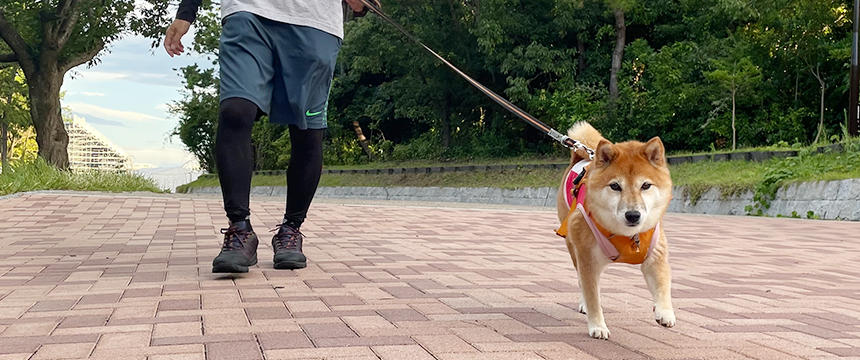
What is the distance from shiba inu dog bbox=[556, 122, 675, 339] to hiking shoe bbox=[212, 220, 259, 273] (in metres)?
1.79

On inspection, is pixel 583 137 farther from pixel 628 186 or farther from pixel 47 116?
pixel 47 116

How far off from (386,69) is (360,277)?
30558mm

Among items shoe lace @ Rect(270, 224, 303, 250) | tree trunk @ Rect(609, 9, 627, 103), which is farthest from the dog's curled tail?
tree trunk @ Rect(609, 9, 627, 103)

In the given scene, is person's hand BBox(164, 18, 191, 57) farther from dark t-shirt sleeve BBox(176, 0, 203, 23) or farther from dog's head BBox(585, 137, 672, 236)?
dog's head BBox(585, 137, 672, 236)

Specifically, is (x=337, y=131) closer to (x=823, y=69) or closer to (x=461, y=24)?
(x=461, y=24)

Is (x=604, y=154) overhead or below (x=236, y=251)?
overhead

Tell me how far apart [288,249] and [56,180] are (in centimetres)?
1353

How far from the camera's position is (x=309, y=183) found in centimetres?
443

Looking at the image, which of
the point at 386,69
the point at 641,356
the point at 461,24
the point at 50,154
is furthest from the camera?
the point at 386,69

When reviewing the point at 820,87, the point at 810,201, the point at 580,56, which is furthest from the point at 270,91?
the point at 580,56

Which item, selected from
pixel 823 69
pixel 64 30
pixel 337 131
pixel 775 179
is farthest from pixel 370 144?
pixel 775 179

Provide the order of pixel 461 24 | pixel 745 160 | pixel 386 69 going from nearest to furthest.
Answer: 1. pixel 745 160
2. pixel 461 24
3. pixel 386 69

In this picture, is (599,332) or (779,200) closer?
(599,332)

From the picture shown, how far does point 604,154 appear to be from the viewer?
8.87 feet
